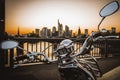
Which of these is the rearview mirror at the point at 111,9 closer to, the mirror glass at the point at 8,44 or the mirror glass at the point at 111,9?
the mirror glass at the point at 111,9

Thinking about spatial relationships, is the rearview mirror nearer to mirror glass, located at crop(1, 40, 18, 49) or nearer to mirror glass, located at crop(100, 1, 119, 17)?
mirror glass, located at crop(100, 1, 119, 17)

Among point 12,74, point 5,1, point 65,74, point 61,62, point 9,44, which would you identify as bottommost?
point 12,74

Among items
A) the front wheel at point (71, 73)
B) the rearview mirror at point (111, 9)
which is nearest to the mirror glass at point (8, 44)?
the front wheel at point (71, 73)

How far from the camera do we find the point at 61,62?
2.22 meters

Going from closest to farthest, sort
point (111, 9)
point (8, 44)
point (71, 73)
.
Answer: point (8, 44)
point (111, 9)
point (71, 73)

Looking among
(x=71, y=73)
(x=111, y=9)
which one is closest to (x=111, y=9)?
(x=111, y=9)

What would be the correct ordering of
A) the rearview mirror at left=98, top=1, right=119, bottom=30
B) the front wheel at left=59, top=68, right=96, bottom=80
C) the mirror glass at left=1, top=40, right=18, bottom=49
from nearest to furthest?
the mirror glass at left=1, top=40, right=18, bottom=49
the rearview mirror at left=98, top=1, right=119, bottom=30
the front wheel at left=59, top=68, right=96, bottom=80

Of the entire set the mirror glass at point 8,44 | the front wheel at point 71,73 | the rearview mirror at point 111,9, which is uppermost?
the rearview mirror at point 111,9

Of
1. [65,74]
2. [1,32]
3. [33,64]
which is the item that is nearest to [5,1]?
[1,32]

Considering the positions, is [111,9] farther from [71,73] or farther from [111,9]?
[71,73]

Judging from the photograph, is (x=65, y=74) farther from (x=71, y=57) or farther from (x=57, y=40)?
(x=57, y=40)

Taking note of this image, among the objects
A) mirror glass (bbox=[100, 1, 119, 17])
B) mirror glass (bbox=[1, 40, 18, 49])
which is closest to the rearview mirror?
mirror glass (bbox=[100, 1, 119, 17])

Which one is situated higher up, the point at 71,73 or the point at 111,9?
the point at 111,9

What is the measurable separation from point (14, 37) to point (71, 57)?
357 cm
